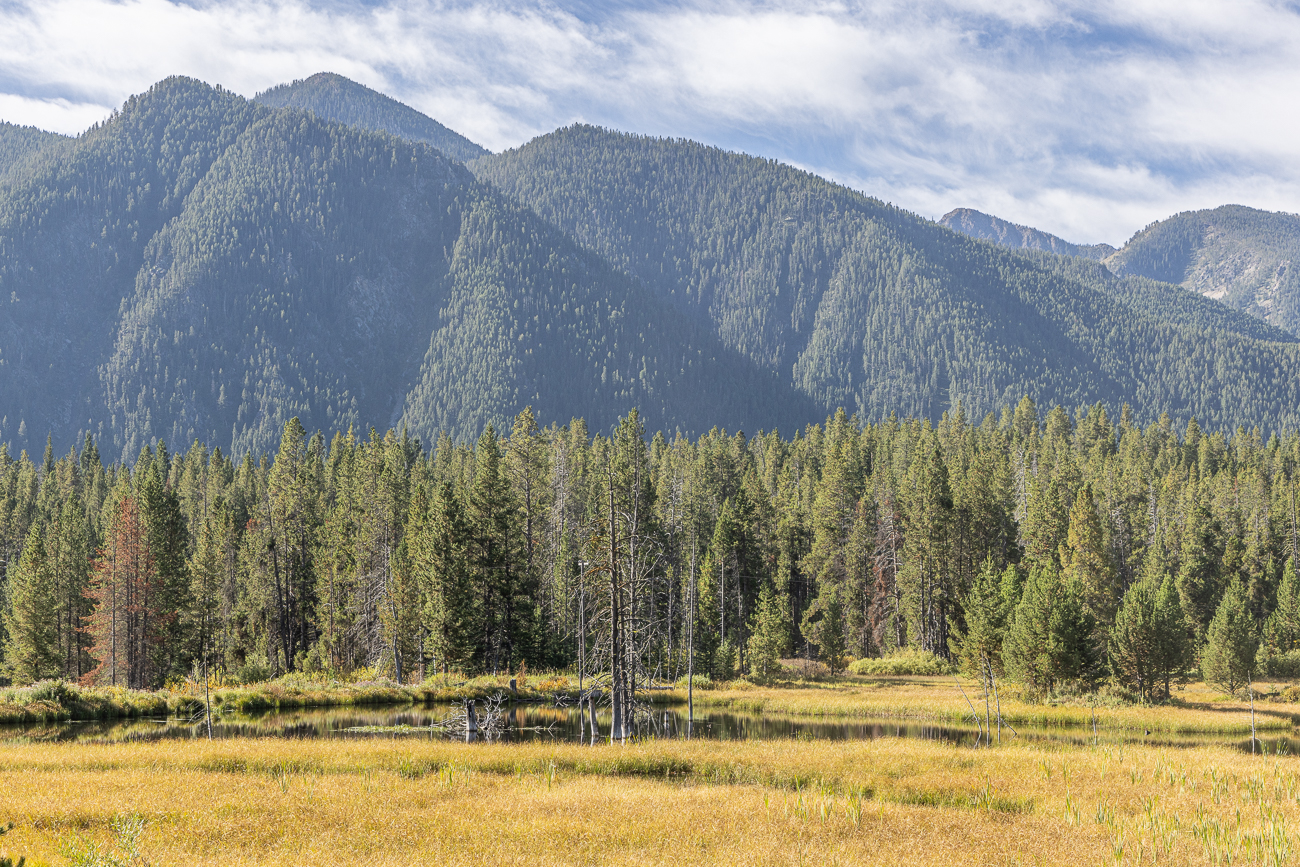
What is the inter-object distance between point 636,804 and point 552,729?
23262 mm

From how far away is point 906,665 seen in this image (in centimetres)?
7512

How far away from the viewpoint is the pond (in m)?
42.2

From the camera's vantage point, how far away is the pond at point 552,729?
42188 mm

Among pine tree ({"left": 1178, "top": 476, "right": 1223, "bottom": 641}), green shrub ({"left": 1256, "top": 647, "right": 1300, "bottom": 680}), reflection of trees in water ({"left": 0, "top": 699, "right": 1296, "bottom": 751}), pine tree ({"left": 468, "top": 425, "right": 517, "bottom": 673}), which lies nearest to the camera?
reflection of trees in water ({"left": 0, "top": 699, "right": 1296, "bottom": 751})

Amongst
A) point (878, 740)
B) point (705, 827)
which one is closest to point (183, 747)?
point (705, 827)

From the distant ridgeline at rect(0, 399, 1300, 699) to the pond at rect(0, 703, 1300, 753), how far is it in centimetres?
529

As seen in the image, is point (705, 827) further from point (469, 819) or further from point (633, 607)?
point (633, 607)

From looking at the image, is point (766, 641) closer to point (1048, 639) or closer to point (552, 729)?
point (1048, 639)

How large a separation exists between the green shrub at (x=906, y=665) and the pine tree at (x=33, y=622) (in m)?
65.3

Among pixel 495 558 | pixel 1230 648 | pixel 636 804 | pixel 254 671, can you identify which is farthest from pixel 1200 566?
pixel 254 671

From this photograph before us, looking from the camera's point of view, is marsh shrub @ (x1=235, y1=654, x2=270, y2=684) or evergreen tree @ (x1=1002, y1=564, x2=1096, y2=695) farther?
marsh shrub @ (x1=235, y1=654, x2=270, y2=684)

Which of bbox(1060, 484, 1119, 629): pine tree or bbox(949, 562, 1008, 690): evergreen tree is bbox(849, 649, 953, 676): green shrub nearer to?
bbox(949, 562, 1008, 690): evergreen tree

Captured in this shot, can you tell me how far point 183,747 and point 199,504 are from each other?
7917cm

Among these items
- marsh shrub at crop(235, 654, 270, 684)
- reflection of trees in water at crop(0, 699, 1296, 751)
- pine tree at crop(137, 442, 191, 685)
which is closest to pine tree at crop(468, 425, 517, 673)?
reflection of trees in water at crop(0, 699, 1296, 751)
